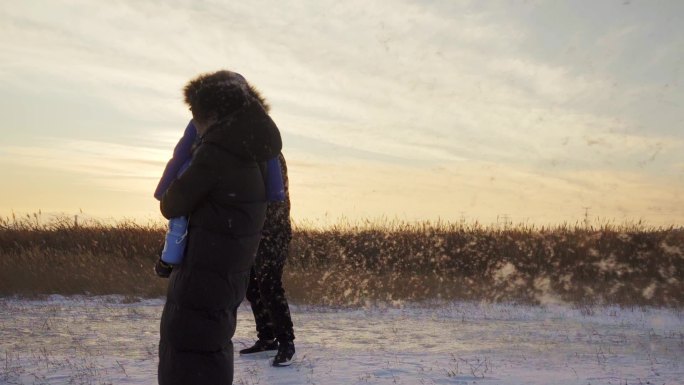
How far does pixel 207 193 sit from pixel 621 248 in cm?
1492

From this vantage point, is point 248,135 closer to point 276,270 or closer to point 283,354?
point 276,270

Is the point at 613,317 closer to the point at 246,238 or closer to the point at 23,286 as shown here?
the point at 246,238

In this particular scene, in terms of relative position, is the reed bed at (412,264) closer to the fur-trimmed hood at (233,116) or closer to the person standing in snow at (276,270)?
the person standing in snow at (276,270)

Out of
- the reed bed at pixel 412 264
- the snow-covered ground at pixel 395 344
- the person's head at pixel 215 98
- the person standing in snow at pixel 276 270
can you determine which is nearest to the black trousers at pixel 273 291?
the person standing in snow at pixel 276 270

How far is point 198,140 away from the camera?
361 centimetres

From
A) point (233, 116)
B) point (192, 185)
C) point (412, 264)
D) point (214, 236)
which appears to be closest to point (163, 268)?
point (214, 236)

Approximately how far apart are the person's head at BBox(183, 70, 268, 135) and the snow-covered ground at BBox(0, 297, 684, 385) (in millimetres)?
2471

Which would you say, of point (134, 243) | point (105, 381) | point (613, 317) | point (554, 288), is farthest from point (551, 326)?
point (134, 243)

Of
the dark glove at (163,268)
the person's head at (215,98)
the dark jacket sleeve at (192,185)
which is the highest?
the person's head at (215,98)

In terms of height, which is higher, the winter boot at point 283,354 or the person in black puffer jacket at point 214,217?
the person in black puffer jacket at point 214,217

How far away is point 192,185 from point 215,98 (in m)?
0.46

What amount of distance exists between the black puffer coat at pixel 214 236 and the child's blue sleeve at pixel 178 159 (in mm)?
149

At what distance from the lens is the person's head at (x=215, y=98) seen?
3.54 metres

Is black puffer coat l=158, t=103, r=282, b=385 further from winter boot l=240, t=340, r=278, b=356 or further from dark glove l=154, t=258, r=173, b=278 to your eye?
winter boot l=240, t=340, r=278, b=356
